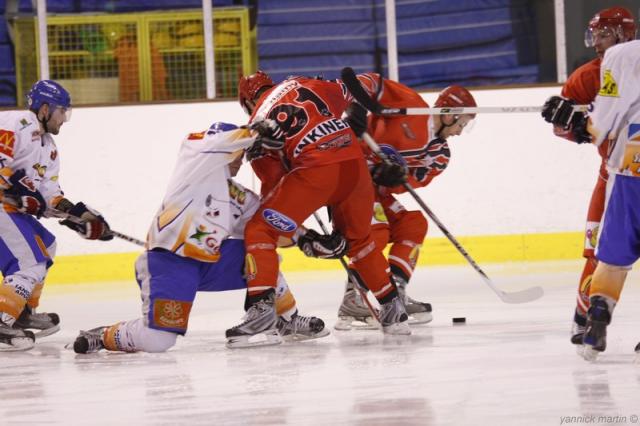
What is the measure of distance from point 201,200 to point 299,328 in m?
0.63

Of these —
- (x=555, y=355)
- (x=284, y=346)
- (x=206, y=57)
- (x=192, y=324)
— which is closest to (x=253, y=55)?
(x=206, y=57)

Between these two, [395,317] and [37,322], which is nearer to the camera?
[395,317]

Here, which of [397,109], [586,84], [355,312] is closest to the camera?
[586,84]

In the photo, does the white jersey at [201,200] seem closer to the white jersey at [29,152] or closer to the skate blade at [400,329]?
the skate blade at [400,329]

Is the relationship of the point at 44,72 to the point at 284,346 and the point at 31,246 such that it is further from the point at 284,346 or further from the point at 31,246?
the point at 284,346


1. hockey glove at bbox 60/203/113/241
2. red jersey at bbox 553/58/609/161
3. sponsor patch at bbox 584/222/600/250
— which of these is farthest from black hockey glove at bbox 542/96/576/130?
hockey glove at bbox 60/203/113/241

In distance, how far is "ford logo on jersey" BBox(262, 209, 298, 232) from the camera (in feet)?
13.8

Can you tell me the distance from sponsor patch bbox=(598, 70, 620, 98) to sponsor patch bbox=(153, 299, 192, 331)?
5.08 feet

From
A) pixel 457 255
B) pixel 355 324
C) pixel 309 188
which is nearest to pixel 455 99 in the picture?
pixel 309 188

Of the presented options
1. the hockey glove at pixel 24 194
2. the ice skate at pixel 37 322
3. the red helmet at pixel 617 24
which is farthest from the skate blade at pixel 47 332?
the red helmet at pixel 617 24

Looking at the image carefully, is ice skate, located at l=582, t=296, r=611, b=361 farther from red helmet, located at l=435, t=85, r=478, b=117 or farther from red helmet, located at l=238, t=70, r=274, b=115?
red helmet, located at l=238, t=70, r=274, b=115

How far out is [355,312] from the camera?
16.1 feet

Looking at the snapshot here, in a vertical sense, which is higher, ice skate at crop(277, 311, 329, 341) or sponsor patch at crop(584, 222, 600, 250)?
sponsor patch at crop(584, 222, 600, 250)

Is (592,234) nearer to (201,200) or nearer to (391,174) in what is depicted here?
(391,174)
